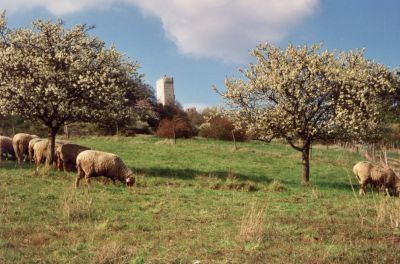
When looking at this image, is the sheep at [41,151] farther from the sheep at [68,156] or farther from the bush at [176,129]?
the bush at [176,129]

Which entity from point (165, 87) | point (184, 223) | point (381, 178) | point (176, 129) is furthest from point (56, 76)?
point (165, 87)

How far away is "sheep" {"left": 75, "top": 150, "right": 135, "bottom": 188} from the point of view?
75.1ft

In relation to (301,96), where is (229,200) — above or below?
below

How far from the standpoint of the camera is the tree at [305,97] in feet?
88.9

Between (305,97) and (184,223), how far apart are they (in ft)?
51.9

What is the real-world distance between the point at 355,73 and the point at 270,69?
5140mm

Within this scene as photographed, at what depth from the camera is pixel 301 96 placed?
27.5m

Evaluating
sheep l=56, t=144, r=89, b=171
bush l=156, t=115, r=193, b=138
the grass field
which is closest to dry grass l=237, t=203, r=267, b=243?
the grass field

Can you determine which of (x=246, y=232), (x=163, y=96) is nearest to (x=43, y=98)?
(x=246, y=232)

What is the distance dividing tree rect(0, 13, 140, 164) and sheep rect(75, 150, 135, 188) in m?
4.52

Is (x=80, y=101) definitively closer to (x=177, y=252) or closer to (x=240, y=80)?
(x=240, y=80)

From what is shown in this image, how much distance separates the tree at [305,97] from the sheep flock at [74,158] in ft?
29.4

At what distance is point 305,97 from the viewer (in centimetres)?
2720

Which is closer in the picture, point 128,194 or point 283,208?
point 283,208
